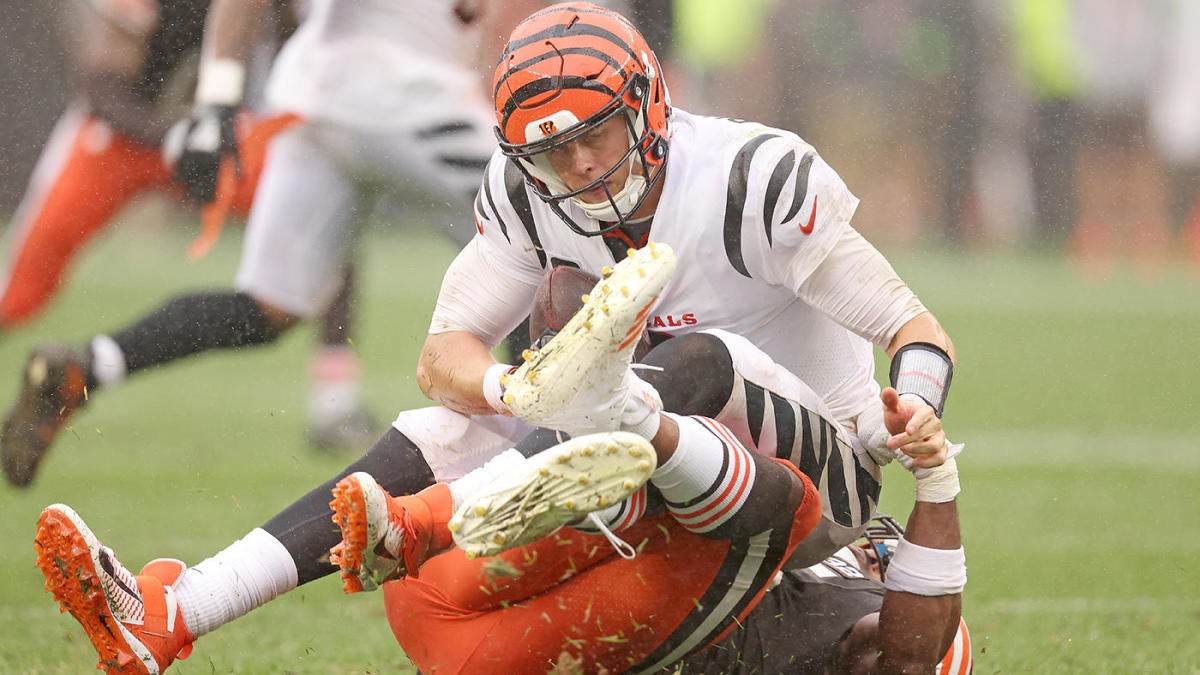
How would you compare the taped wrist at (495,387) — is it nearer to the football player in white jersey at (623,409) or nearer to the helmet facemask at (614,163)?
the football player in white jersey at (623,409)

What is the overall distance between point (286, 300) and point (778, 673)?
7.07 feet

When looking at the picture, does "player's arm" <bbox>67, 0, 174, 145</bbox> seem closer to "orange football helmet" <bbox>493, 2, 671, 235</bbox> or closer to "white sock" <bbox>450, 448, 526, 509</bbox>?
"orange football helmet" <bbox>493, 2, 671, 235</bbox>

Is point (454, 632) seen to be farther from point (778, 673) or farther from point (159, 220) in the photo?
point (159, 220)

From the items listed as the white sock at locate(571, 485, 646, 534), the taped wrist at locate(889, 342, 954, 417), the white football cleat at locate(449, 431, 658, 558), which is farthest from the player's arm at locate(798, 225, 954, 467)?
the white football cleat at locate(449, 431, 658, 558)

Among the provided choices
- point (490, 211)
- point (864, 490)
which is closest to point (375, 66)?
point (490, 211)

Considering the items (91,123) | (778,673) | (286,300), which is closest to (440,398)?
(778,673)

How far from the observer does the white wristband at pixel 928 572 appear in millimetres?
2629

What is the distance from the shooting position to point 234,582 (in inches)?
104

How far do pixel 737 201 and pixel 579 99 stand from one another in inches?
13.2

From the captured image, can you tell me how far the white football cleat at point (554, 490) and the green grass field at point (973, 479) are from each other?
3.21 feet

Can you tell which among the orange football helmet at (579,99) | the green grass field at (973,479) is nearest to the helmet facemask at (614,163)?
the orange football helmet at (579,99)

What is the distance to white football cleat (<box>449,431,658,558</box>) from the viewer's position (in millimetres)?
2188

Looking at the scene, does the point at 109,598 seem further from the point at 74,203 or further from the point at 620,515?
the point at 74,203

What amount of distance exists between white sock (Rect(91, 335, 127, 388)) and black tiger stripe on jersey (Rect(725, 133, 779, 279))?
2.13m
